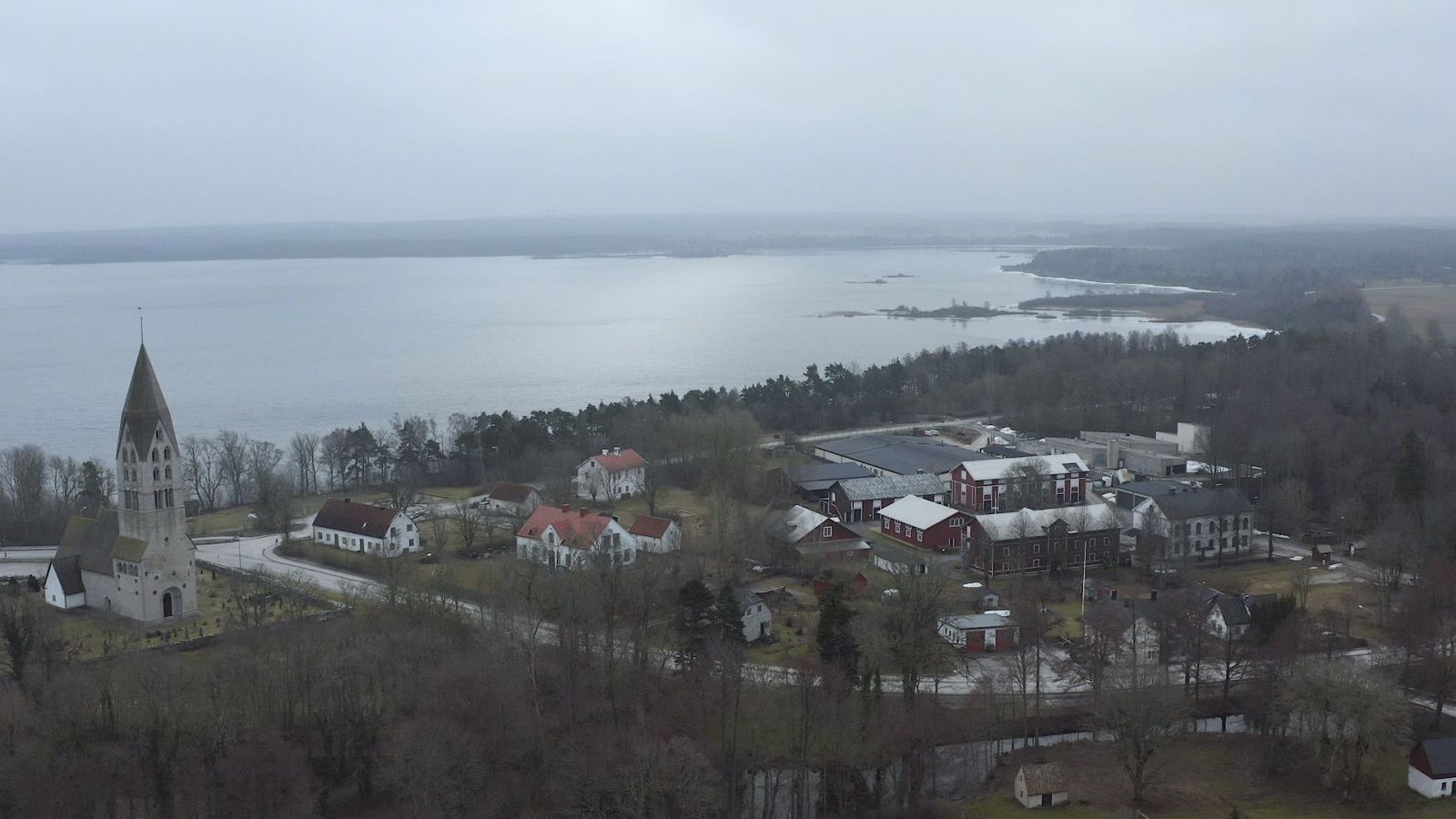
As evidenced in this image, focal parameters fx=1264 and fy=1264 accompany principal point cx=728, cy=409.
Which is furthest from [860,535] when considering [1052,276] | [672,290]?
[1052,276]

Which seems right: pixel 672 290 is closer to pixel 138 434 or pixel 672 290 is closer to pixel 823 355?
pixel 823 355

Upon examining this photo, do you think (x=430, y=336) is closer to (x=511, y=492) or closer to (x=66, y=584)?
(x=511, y=492)

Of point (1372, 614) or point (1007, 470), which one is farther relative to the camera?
point (1007, 470)

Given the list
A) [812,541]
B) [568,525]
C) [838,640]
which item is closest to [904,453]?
[812,541]

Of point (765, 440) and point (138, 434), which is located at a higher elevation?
point (138, 434)

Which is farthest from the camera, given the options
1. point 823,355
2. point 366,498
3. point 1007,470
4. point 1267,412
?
point 823,355

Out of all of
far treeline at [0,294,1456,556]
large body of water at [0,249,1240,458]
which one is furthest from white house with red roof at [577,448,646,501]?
large body of water at [0,249,1240,458]
